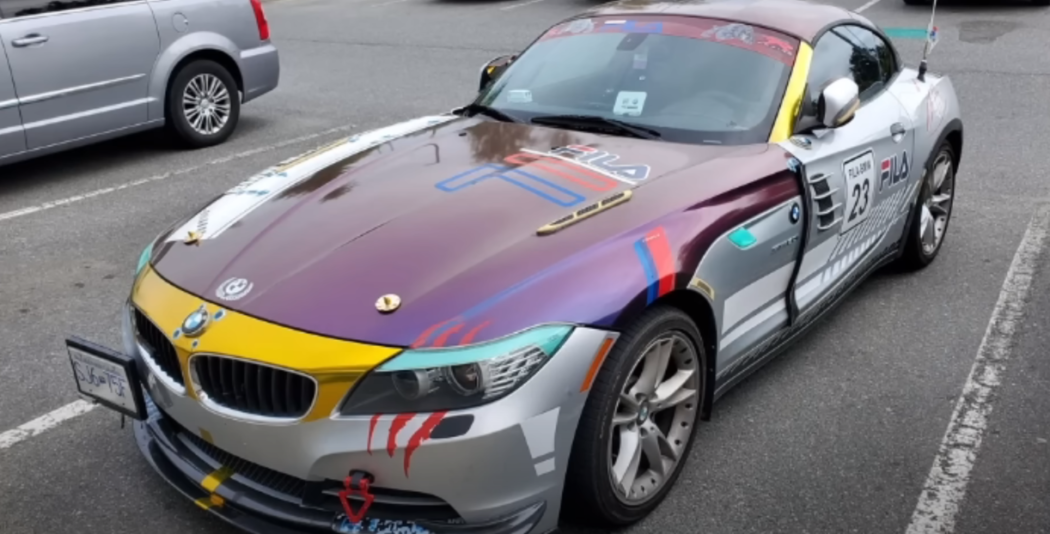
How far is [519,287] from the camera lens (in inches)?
112

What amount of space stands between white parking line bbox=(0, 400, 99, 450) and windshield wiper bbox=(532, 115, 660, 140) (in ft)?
6.98

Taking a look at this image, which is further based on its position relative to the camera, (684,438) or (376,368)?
(684,438)

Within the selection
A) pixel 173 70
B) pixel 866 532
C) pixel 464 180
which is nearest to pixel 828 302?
pixel 866 532

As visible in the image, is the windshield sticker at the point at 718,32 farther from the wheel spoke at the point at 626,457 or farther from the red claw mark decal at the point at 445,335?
the red claw mark decal at the point at 445,335

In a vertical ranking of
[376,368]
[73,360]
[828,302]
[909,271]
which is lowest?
[909,271]

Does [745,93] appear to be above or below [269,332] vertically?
above

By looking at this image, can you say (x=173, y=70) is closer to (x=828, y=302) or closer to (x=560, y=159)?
(x=560, y=159)

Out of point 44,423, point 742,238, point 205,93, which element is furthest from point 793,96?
point 205,93

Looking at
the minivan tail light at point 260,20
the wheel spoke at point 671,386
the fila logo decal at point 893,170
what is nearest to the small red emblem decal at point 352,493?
the wheel spoke at point 671,386

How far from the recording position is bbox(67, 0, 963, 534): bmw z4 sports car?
106 inches

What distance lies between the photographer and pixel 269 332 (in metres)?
2.78

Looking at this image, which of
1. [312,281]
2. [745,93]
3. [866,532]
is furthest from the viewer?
[745,93]

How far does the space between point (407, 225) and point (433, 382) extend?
746 millimetres

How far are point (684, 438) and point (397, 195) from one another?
1.26 meters
